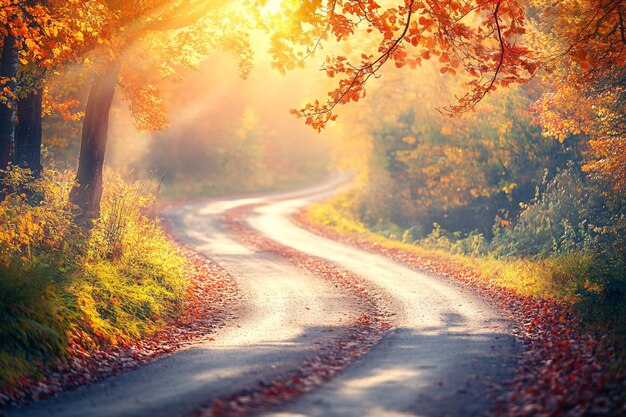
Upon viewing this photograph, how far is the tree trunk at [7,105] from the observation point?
15.2 m

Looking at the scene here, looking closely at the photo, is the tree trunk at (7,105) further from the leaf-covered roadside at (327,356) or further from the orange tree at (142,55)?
the leaf-covered roadside at (327,356)

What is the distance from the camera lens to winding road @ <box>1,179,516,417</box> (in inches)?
330

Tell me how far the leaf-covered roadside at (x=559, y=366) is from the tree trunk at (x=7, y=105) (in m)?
11.9

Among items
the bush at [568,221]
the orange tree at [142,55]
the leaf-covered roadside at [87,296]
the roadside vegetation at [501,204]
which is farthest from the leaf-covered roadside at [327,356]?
the orange tree at [142,55]

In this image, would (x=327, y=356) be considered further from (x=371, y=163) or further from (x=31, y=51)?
(x=371, y=163)

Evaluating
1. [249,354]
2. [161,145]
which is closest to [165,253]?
[249,354]

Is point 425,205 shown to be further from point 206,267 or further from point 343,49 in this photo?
point 206,267

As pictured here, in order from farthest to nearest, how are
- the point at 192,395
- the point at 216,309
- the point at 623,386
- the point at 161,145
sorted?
the point at 161,145 < the point at 216,309 < the point at 192,395 < the point at 623,386

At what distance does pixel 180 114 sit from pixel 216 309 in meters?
35.2

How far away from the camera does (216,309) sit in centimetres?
1645


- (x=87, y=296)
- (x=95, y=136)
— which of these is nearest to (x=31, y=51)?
(x=95, y=136)

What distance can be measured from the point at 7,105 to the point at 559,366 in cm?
1240

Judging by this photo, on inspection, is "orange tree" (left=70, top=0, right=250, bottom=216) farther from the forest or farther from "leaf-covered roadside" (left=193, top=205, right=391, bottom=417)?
"leaf-covered roadside" (left=193, top=205, right=391, bottom=417)

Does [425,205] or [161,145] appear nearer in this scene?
[425,205]
